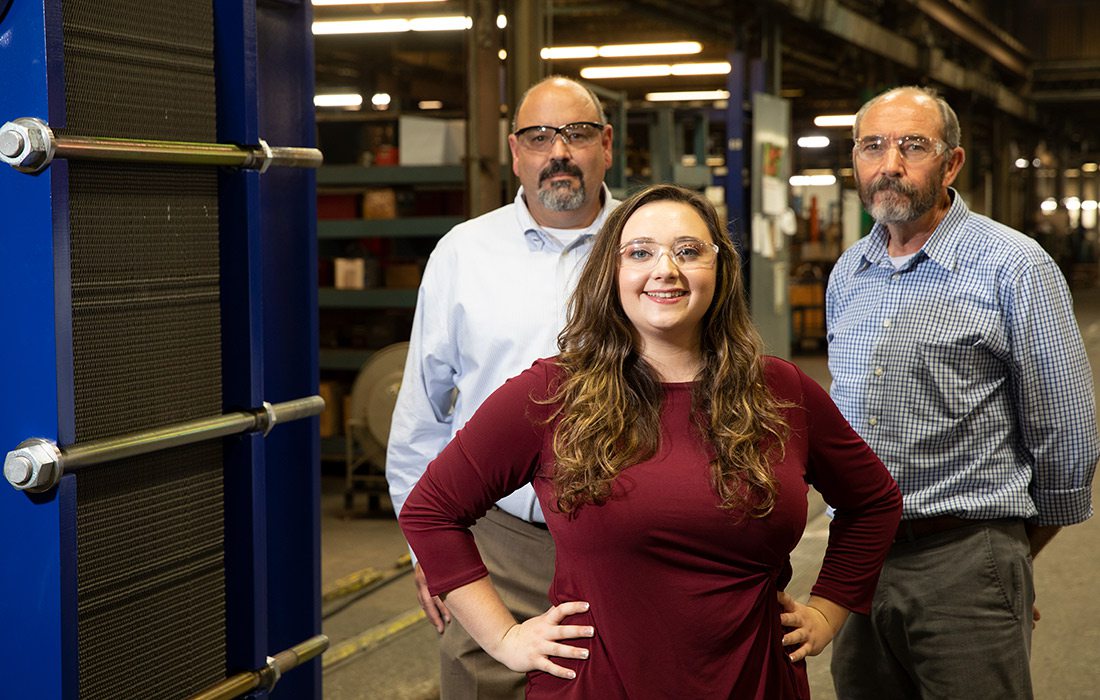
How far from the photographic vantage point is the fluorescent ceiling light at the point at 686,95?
2127cm

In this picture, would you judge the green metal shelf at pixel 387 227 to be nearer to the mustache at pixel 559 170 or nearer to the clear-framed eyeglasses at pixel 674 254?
the mustache at pixel 559 170

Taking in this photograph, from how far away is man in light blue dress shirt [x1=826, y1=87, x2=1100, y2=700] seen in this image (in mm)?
2666

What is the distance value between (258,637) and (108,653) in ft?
1.52

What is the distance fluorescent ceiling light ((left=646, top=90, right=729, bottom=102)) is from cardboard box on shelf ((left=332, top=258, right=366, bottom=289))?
13592mm

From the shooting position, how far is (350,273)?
8562mm

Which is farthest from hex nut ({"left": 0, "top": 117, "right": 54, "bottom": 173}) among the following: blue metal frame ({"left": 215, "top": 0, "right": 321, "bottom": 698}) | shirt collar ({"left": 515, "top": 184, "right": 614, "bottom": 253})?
shirt collar ({"left": 515, "top": 184, "right": 614, "bottom": 253})

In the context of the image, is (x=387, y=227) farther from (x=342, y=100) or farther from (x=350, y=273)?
(x=342, y=100)

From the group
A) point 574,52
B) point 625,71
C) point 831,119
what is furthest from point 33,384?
point 831,119

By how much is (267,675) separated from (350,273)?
6005 millimetres

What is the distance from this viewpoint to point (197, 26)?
247 cm

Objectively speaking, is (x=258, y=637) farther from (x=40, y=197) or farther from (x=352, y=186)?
(x=352, y=186)

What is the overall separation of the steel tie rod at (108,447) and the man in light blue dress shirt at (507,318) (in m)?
0.54

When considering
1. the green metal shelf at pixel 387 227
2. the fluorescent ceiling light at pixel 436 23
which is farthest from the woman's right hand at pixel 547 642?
the fluorescent ceiling light at pixel 436 23

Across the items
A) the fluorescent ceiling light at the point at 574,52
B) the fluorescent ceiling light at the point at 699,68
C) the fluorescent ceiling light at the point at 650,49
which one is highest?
the fluorescent ceiling light at the point at 699,68
